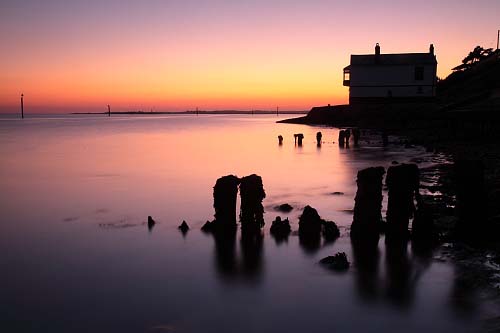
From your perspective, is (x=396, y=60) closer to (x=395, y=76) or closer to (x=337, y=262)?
(x=395, y=76)

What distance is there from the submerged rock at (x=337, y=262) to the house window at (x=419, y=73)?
58235 millimetres

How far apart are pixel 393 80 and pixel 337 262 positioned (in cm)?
5787

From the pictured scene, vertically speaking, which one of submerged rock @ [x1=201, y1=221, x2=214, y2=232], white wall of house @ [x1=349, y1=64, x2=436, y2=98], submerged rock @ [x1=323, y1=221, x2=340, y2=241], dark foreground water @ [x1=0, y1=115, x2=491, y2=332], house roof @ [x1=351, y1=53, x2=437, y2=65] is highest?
house roof @ [x1=351, y1=53, x2=437, y2=65]

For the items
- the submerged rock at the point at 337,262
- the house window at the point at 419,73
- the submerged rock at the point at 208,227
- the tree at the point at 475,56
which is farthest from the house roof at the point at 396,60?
the submerged rock at the point at 337,262

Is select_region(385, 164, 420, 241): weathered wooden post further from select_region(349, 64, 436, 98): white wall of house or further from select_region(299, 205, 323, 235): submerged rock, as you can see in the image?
select_region(349, 64, 436, 98): white wall of house

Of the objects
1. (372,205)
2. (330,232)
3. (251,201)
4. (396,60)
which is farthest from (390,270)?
(396,60)

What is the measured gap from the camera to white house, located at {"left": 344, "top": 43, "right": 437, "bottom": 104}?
63781 millimetres

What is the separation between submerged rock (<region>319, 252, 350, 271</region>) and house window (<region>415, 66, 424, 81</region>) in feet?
191

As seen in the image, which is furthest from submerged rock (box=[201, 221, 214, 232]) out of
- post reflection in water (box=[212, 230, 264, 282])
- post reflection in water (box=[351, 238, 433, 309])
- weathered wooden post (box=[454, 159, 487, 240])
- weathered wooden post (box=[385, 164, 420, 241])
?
weathered wooden post (box=[454, 159, 487, 240])

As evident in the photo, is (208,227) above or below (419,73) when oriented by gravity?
below

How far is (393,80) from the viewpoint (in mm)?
64500

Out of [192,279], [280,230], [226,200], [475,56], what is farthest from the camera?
[475,56]

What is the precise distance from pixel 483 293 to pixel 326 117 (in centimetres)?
9351

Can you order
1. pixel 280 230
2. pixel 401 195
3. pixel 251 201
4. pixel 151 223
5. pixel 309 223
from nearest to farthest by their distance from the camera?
pixel 401 195
pixel 251 201
pixel 309 223
pixel 280 230
pixel 151 223
